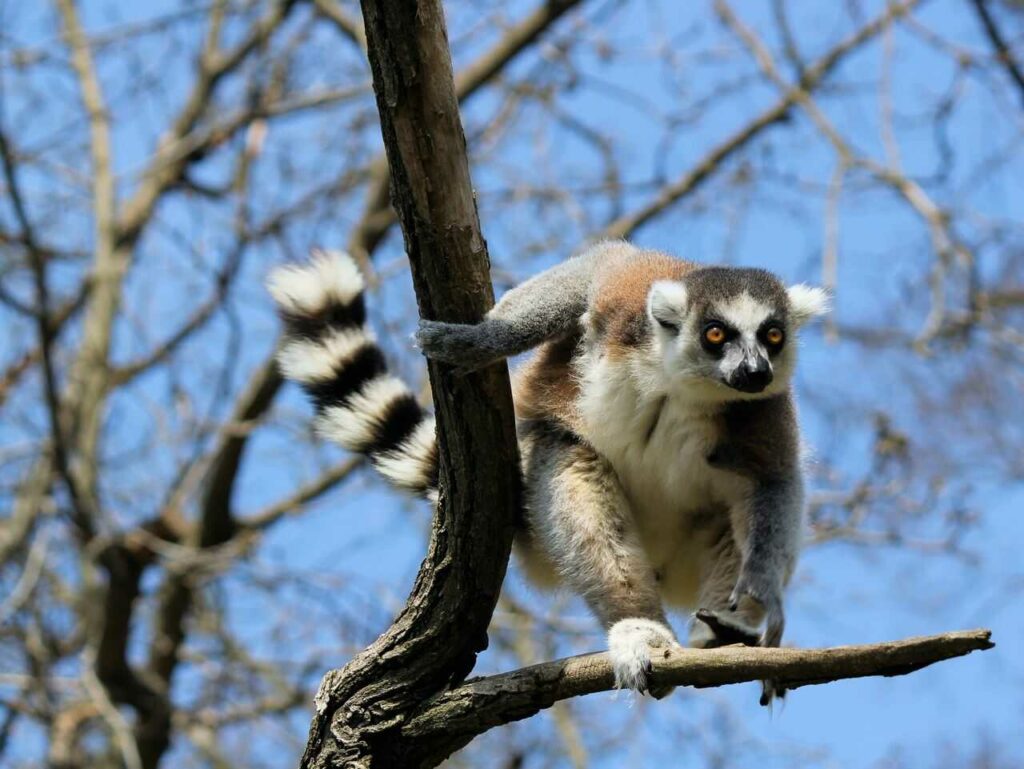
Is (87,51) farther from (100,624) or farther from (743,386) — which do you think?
(743,386)

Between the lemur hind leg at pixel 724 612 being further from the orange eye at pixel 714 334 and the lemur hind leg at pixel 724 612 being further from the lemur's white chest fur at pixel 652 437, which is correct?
the orange eye at pixel 714 334

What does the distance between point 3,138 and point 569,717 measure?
20.4 ft

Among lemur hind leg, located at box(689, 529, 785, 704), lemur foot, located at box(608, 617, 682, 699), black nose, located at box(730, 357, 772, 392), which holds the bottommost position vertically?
lemur foot, located at box(608, 617, 682, 699)

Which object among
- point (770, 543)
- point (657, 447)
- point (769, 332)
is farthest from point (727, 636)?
point (769, 332)

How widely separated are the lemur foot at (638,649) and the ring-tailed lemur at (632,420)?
0.03 meters

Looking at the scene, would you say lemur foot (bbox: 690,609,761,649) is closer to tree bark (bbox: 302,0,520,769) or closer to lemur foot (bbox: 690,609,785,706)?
lemur foot (bbox: 690,609,785,706)

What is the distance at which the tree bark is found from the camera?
3889 millimetres

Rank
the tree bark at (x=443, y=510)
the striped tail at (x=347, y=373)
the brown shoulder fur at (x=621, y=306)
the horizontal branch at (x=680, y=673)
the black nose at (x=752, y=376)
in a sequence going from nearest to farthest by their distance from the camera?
the horizontal branch at (x=680, y=673) < the tree bark at (x=443, y=510) < the black nose at (x=752, y=376) < the brown shoulder fur at (x=621, y=306) < the striped tail at (x=347, y=373)

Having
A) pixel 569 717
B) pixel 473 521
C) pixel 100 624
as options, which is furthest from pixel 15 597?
pixel 473 521

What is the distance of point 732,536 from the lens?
5.10 meters

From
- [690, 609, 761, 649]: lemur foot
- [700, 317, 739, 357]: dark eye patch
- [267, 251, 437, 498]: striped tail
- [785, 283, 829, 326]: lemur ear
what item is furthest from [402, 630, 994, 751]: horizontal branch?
[785, 283, 829, 326]: lemur ear

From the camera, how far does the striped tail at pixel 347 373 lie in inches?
209

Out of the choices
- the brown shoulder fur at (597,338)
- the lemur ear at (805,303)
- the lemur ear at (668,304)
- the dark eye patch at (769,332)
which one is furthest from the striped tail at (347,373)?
the lemur ear at (805,303)

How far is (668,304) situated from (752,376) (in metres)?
0.47
